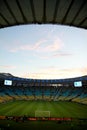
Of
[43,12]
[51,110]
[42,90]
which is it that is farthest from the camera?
[42,90]

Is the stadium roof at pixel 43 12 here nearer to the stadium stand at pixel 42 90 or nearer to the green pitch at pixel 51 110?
the green pitch at pixel 51 110

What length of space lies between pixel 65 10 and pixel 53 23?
83 centimetres

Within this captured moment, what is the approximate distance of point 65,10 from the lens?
4.77 m

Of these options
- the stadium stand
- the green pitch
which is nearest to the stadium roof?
the green pitch

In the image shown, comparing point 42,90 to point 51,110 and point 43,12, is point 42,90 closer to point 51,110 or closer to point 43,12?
point 51,110

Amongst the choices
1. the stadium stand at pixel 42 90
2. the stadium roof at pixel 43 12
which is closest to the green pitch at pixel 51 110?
the stadium stand at pixel 42 90

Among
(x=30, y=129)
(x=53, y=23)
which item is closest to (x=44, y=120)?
(x=30, y=129)

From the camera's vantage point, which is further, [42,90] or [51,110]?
[42,90]

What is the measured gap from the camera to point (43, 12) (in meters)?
4.95

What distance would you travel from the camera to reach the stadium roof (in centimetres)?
440

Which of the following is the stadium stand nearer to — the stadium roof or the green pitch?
the green pitch

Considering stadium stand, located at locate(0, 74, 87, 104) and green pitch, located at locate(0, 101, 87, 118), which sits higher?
stadium stand, located at locate(0, 74, 87, 104)

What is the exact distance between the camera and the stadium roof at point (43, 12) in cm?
440

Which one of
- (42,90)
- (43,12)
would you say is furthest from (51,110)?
(42,90)
